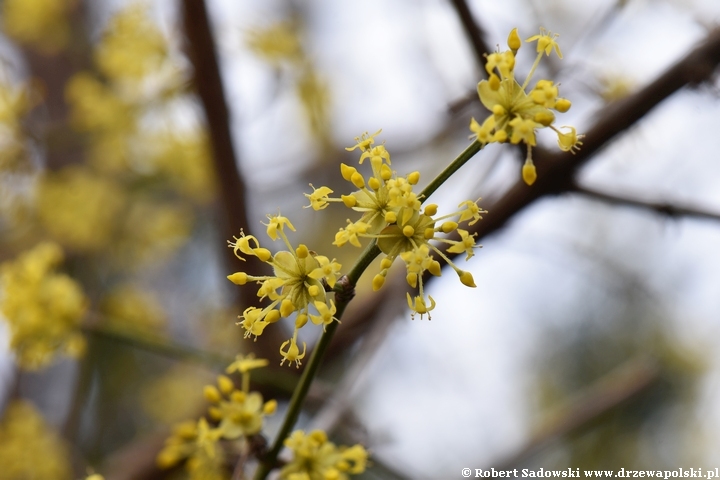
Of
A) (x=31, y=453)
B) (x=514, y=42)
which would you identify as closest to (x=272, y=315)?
(x=514, y=42)

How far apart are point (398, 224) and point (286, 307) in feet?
0.64

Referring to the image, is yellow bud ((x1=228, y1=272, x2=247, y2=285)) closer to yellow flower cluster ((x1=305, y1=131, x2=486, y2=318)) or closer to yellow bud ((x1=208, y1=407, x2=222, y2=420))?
yellow flower cluster ((x1=305, y1=131, x2=486, y2=318))

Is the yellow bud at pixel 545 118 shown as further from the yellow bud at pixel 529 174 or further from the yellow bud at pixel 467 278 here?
the yellow bud at pixel 467 278

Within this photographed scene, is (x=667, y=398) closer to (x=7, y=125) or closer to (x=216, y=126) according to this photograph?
(x=216, y=126)

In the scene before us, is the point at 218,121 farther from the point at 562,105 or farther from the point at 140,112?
the point at 562,105

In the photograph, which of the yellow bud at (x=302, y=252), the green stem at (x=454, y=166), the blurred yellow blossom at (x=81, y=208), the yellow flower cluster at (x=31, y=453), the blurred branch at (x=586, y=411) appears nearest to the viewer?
the green stem at (x=454, y=166)

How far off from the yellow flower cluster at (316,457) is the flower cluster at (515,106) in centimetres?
56

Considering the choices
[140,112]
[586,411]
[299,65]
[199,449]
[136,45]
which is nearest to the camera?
[199,449]

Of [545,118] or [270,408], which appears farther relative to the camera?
[270,408]

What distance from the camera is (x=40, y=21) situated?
355 centimetres

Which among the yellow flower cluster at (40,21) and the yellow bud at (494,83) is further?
the yellow flower cluster at (40,21)

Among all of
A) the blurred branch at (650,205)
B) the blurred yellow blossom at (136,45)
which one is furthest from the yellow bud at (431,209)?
the blurred yellow blossom at (136,45)

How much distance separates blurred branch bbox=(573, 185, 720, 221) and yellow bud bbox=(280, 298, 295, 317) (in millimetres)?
807

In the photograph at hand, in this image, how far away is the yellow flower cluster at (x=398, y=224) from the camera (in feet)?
2.75
